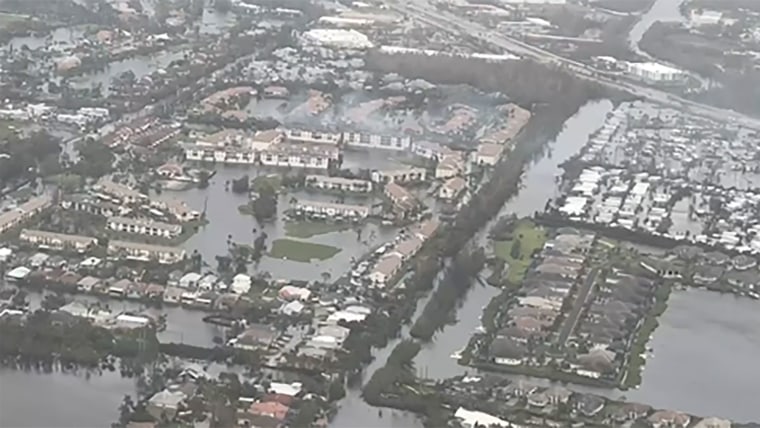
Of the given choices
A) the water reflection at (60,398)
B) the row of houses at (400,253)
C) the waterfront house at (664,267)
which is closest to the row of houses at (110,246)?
the row of houses at (400,253)

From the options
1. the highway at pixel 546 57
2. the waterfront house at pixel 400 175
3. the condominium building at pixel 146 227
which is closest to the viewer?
the condominium building at pixel 146 227

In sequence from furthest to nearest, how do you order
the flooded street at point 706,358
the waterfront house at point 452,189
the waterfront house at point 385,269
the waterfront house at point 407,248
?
the waterfront house at point 452,189, the waterfront house at point 407,248, the waterfront house at point 385,269, the flooded street at point 706,358

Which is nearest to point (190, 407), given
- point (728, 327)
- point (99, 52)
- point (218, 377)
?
point (218, 377)

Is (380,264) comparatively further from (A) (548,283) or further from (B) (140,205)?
(B) (140,205)

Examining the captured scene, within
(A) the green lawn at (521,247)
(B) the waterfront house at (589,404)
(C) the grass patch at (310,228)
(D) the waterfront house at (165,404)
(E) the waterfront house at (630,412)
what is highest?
(E) the waterfront house at (630,412)

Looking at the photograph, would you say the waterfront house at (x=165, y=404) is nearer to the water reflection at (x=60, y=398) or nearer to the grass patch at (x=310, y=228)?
the water reflection at (x=60, y=398)

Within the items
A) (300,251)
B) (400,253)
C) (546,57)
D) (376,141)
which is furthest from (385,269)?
(546,57)

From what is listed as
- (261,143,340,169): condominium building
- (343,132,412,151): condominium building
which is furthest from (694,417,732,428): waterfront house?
(343,132,412,151): condominium building
